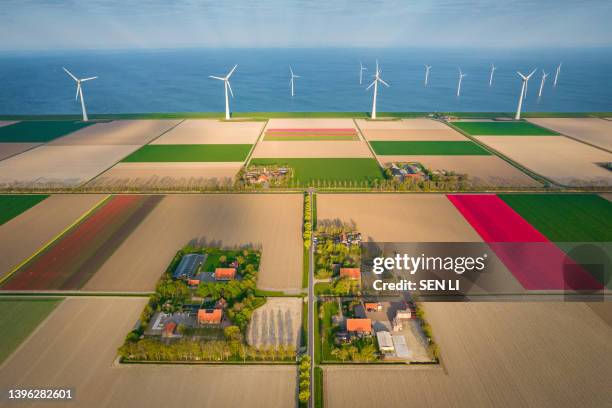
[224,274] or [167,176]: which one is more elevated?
[167,176]

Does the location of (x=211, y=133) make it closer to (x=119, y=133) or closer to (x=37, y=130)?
(x=119, y=133)

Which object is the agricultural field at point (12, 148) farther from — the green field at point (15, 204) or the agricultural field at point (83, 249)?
the agricultural field at point (83, 249)

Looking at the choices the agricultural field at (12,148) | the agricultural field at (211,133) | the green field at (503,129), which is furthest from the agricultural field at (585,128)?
the agricultural field at (12,148)

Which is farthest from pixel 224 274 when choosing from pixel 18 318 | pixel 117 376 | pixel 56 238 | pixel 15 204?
pixel 15 204

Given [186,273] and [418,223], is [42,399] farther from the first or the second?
[418,223]

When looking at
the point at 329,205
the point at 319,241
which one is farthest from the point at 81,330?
the point at 329,205

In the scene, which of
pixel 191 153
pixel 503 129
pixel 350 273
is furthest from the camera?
pixel 503 129
